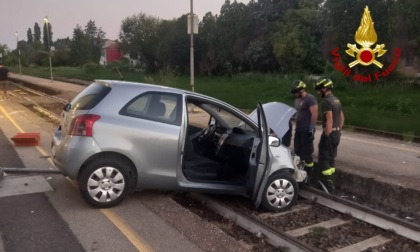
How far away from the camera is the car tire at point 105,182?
527 centimetres

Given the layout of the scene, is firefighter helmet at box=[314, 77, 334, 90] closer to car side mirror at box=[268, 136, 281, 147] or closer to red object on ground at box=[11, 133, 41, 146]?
car side mirror at box=[268, 136, 281, 147]

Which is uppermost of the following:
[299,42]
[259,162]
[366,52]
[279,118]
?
[299,42]

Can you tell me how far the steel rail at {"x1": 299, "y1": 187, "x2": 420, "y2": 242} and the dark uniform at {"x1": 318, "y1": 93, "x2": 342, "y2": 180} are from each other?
487 millimetres

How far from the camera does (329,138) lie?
22.1 ft

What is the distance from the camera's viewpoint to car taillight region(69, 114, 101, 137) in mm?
5270

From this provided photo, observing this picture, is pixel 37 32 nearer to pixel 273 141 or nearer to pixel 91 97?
pixel 91 97

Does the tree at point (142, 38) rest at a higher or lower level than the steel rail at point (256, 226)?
higher

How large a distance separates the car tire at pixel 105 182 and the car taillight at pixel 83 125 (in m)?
0.38

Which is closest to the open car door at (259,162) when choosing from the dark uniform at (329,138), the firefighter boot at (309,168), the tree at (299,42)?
the dark uniform at (329,138)

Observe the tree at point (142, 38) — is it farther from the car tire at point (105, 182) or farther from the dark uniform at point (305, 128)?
the car tire at point (105, 182)

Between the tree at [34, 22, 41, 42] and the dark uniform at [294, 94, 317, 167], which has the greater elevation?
the tree at [34, 22, 41, 42]

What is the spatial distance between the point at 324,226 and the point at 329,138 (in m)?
1.72

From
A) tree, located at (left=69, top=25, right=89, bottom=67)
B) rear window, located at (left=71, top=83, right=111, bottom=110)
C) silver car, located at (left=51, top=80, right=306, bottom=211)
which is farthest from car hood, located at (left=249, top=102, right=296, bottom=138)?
tree, located at (left=69, top=25, right=89, bottom=67)

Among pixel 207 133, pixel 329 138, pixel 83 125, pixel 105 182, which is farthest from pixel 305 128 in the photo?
pixel 83 125
